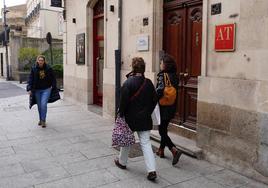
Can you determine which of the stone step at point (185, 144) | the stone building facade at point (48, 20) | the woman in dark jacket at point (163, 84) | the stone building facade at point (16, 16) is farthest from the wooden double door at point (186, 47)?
the stone building facade at point (16, 16)

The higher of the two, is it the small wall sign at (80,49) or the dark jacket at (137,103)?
the small wall sign at (80,49)

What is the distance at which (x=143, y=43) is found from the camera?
704 centimetres

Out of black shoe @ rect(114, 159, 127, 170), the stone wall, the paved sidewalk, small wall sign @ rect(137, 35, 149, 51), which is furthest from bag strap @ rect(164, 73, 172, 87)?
small wall sign @ rect(137, 35, 149, 51)

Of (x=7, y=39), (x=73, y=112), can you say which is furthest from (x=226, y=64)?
(x=7, y=39)

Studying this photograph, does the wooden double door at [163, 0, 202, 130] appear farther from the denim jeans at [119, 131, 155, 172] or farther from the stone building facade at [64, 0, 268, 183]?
the denim jeans at [119, 131, 155, 172]

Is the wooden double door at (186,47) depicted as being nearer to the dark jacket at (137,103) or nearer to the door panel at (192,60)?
the door panel at (192,60)

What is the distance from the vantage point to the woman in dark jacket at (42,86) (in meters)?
7.66

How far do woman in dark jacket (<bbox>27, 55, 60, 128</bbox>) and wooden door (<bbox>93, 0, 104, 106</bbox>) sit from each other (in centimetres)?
232

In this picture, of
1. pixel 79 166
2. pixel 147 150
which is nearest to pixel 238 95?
pixel 147 150

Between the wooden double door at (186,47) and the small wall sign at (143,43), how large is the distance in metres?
0.50

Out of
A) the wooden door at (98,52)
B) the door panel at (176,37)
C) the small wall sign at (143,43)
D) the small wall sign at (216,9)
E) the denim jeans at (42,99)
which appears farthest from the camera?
the wooden door at (98,52)

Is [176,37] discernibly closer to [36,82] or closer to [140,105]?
[140,105]

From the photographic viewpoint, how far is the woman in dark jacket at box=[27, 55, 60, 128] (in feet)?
25.1

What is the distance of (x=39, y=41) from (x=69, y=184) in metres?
26.5
